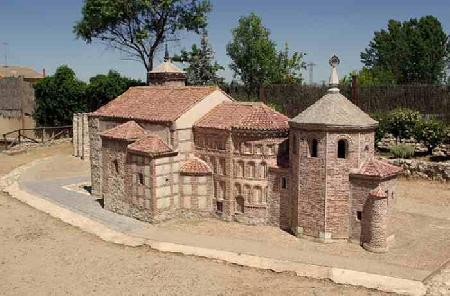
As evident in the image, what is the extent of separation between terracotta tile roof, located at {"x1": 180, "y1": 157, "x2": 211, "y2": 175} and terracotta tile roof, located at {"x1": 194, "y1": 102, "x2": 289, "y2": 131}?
1827 millimetres

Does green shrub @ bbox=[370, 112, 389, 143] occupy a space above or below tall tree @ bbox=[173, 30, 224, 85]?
below

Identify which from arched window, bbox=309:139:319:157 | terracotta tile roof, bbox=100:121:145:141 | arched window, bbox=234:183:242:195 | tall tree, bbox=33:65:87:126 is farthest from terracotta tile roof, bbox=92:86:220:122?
tall tree, bbox=33:65:87:126

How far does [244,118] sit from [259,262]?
23.6 ft

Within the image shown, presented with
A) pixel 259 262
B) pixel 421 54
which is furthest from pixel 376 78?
Answer: pixel 259 262

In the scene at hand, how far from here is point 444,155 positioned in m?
33.1

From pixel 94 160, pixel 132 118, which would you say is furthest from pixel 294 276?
pixel 94 160

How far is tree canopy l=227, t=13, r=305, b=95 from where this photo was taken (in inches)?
1996

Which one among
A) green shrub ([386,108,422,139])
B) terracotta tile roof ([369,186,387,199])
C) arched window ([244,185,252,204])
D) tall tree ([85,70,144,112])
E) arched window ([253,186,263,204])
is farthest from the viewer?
tall tree ([85,70,144,112])

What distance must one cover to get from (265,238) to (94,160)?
483 inches

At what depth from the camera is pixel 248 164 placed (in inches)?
868

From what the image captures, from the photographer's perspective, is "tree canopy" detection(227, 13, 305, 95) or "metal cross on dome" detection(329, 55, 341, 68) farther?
"tree canopy" detection(227, 13, 305, 95)

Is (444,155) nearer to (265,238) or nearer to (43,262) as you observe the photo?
(265,238)

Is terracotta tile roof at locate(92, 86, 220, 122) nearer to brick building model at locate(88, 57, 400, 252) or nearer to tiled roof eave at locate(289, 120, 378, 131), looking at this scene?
brick building model at locate(88, 57, 400, 252)

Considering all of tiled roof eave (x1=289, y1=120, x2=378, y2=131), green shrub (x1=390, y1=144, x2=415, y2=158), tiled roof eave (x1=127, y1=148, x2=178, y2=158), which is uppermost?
tiled roof eave (x1=289, y1=120, x2=378, y2=131)
